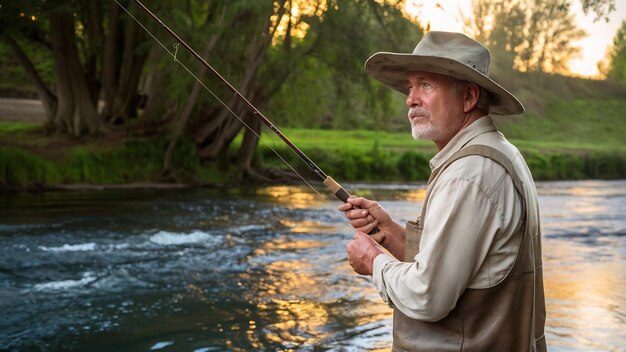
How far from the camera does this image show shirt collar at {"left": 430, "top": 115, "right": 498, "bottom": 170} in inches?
97.8

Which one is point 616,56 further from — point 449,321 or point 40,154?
point 449,321

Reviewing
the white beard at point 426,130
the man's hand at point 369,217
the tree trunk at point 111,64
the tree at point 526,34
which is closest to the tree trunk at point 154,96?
the tree trunk at point 111,64

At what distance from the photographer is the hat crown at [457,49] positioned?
246 cm

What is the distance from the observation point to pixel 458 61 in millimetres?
2426

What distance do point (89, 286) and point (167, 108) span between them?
599 inches

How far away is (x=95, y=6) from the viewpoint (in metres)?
19.8

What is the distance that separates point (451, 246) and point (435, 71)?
1.82 feet

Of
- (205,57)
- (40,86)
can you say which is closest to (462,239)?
(205,57)

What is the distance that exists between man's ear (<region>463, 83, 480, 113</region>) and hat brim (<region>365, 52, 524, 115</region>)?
0.04 meters

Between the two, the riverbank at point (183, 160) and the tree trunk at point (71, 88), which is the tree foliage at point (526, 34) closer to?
the riverbank at point (183, 160)

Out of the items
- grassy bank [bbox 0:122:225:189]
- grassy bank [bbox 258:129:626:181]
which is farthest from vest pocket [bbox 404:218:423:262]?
A: grassy bank [bbox 258:129:626:181]

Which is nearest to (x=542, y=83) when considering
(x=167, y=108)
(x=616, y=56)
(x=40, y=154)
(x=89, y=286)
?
(x=616, y=56)

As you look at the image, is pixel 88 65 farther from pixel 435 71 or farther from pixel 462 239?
pixel 462 239

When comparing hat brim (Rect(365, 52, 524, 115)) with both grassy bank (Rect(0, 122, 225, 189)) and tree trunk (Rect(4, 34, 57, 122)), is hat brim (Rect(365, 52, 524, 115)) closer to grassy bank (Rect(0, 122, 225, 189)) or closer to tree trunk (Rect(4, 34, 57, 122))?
grassy bank (Rect(0, 122, 225, 189))
